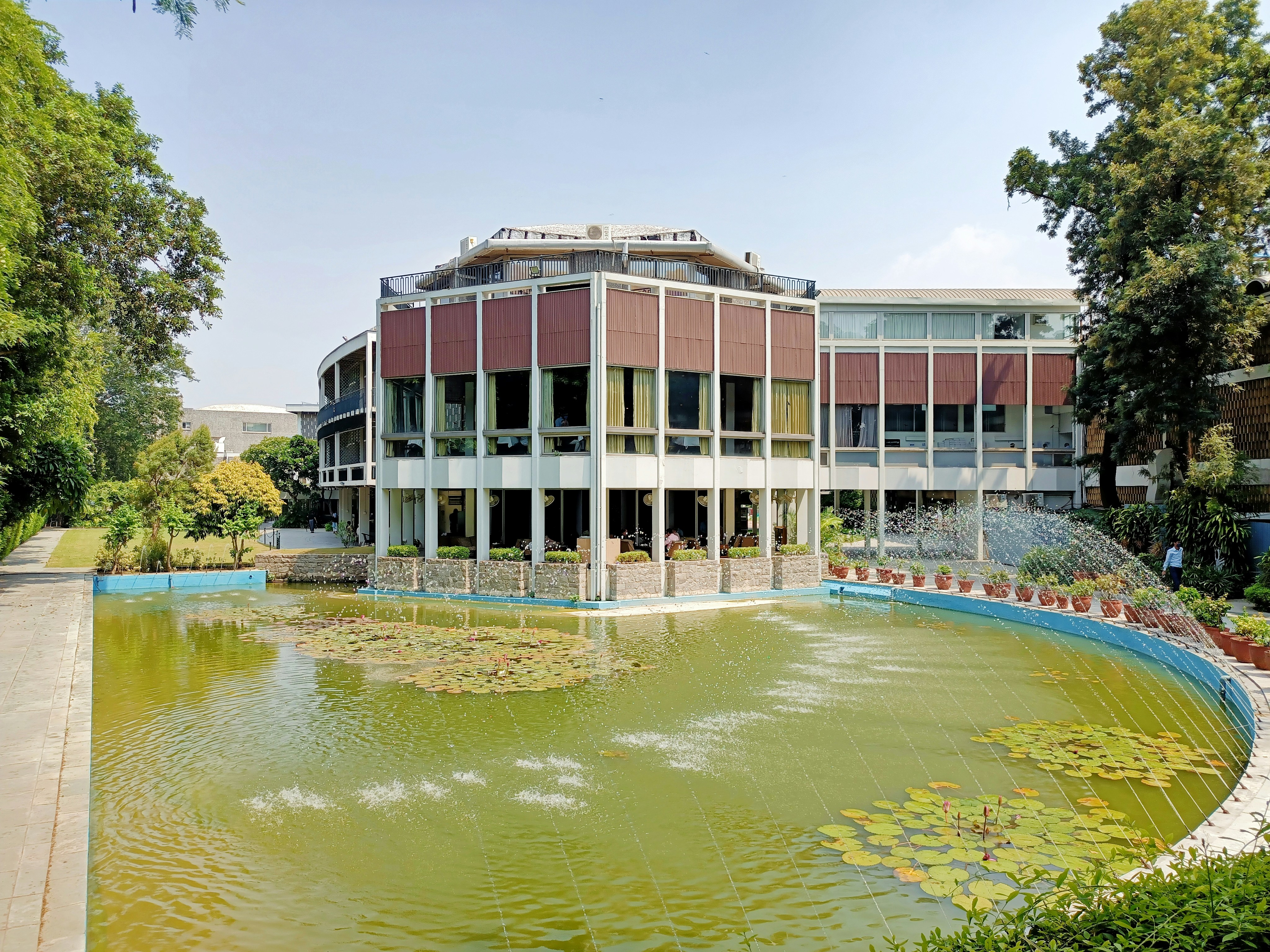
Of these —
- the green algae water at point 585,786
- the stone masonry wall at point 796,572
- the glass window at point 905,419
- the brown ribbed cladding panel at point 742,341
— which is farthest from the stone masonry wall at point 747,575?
the glass window at point 905,419

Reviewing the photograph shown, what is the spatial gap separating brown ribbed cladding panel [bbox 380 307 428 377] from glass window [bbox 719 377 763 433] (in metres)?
10.2

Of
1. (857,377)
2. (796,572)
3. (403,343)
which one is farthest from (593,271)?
(857,377)

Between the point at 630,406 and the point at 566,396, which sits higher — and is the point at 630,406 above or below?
below

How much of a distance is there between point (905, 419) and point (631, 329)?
18.0 m

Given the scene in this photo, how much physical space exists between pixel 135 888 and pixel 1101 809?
9683 mm

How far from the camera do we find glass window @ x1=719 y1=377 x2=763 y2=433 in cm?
2836

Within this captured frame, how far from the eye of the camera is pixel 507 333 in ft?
86.8

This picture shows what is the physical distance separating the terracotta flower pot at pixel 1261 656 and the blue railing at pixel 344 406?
34.6 metres

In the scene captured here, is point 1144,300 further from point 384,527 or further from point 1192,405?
point 384,527

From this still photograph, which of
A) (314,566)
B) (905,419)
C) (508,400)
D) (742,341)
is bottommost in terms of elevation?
(314,566)

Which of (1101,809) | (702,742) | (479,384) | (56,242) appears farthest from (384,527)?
(1101,809)

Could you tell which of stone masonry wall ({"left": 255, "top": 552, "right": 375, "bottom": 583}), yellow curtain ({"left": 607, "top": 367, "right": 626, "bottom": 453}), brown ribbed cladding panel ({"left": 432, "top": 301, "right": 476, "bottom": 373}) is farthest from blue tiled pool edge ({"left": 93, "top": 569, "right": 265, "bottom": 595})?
yellow curtain ({"left": 607, "top": 367, "right": 626, "bottom": 453})

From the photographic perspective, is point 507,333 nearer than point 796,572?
Yes

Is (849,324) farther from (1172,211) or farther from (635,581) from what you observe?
(635,581)
